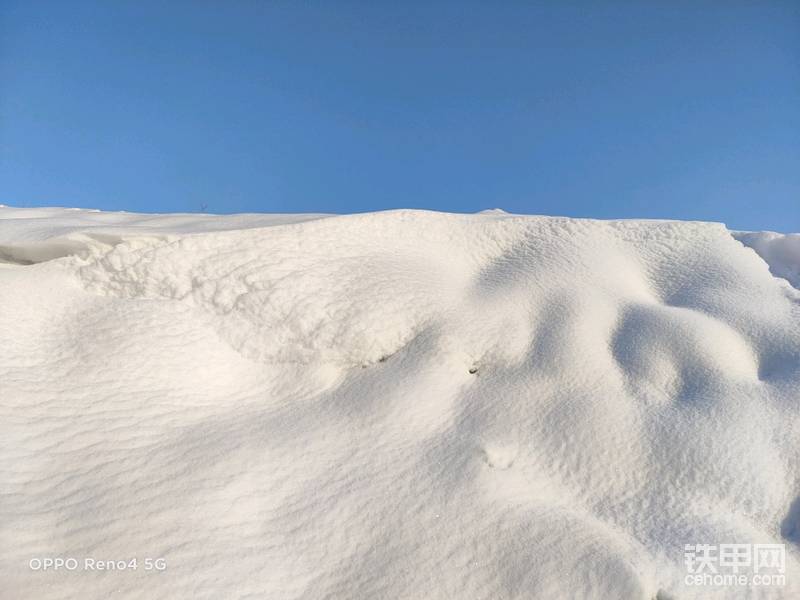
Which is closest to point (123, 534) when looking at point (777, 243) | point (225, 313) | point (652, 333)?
point (225, 313)

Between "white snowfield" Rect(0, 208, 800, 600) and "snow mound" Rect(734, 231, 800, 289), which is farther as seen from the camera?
"snow mound" Rect(734, 231, 800, 289)

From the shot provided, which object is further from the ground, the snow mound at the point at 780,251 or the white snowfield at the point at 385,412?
the snow mound at the point at 780,251

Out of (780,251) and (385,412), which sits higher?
(780,251)

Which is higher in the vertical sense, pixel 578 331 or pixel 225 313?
pixel 225 313

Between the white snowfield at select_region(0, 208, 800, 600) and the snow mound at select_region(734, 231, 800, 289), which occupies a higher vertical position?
the snow mound at select_region(734, 231, 800, 289)

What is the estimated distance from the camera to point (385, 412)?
1.91 m

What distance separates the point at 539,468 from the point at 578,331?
2.09 feet

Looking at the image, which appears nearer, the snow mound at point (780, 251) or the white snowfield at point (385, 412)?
the white snowfield at point (385, 412)

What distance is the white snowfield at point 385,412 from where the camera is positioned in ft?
4.81

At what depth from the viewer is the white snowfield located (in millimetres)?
1467

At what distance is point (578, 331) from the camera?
2.21m

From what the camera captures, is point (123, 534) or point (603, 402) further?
point (603, 402)

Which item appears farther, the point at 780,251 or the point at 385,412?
the point at 780,251

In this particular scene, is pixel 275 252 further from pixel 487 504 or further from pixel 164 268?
pixel 487 504
